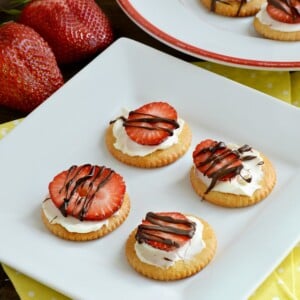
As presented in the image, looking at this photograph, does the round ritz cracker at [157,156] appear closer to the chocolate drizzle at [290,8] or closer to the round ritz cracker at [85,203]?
the round ritz cracker at [85,203]

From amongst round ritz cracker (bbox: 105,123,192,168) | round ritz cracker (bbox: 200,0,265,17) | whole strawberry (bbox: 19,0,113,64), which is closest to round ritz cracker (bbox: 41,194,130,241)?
round ritz cracker (bbox: 105,123,192,168)

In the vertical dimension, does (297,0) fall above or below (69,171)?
above

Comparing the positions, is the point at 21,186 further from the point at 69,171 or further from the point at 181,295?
the point at 181,295

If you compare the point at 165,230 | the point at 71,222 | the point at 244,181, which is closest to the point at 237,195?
the point at 244,181

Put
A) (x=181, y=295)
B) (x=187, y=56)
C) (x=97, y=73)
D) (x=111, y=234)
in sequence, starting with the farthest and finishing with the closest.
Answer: (x=187, y=56) < (x=97, y=73) < (x=111, y=234) < (x=181, y=295)

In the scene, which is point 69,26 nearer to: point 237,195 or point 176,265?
point 237,195

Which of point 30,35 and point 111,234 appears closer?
point 111,234

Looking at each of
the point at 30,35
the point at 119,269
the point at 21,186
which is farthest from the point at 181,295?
the point at 30,35

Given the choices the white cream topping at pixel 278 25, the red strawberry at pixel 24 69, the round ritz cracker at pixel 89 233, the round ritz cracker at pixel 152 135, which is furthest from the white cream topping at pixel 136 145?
the white cream topping at pixel 278 25
